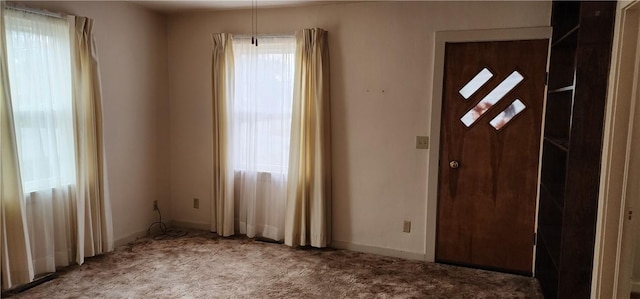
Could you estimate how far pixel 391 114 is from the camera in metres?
3.65

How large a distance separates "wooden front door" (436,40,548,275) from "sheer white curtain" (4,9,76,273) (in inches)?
121

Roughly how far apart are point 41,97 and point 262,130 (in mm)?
1814

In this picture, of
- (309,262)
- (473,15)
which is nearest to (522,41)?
(473,15)

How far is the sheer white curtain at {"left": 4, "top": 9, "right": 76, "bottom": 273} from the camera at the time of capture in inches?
115

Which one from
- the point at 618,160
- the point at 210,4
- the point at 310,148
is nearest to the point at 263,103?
the point at 310,148

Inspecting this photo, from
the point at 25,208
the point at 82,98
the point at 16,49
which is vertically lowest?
the point at 25,208

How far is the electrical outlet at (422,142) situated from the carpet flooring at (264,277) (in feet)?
3.36

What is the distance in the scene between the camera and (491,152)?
11.2 ft

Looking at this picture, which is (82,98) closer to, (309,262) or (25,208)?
(25,208)

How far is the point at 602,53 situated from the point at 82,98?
3.54m

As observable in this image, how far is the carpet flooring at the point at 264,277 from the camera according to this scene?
118 inches

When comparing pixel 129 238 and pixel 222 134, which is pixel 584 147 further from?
pixel 129 238

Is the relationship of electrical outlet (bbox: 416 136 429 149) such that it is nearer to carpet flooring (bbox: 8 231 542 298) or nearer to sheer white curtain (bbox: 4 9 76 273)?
carpet flooring (bbox: 8 231 542 298)

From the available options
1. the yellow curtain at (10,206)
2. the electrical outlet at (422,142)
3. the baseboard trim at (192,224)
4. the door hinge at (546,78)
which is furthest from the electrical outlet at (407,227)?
the yellow curtain at (10,206)
